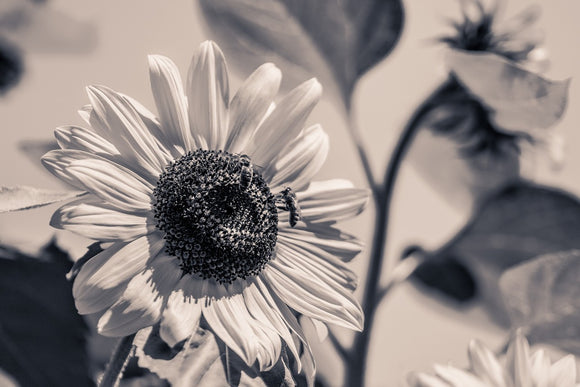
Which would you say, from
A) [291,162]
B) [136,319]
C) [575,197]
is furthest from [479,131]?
[136,319]

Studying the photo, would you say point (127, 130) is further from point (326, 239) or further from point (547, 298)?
point (547, 298)

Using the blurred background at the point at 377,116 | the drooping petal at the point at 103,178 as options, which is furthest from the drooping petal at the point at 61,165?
the blurred background at the point at 377,116

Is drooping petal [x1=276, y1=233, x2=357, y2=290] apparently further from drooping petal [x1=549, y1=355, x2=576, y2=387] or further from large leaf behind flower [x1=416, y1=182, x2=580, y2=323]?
large leaf behind flower [x1=416, y1=182, x2=580, y2=323]

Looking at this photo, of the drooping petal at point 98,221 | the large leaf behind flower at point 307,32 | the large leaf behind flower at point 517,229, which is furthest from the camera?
the large leaf behind flower at point 517,229

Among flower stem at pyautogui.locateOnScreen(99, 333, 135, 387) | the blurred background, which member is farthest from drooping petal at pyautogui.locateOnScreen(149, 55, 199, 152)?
the blurred background

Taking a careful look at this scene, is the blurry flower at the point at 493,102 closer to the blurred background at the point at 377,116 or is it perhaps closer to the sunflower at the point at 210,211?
the blurred background at the point at 377,116

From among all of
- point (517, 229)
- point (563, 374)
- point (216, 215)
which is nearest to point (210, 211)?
point (216, 215)
